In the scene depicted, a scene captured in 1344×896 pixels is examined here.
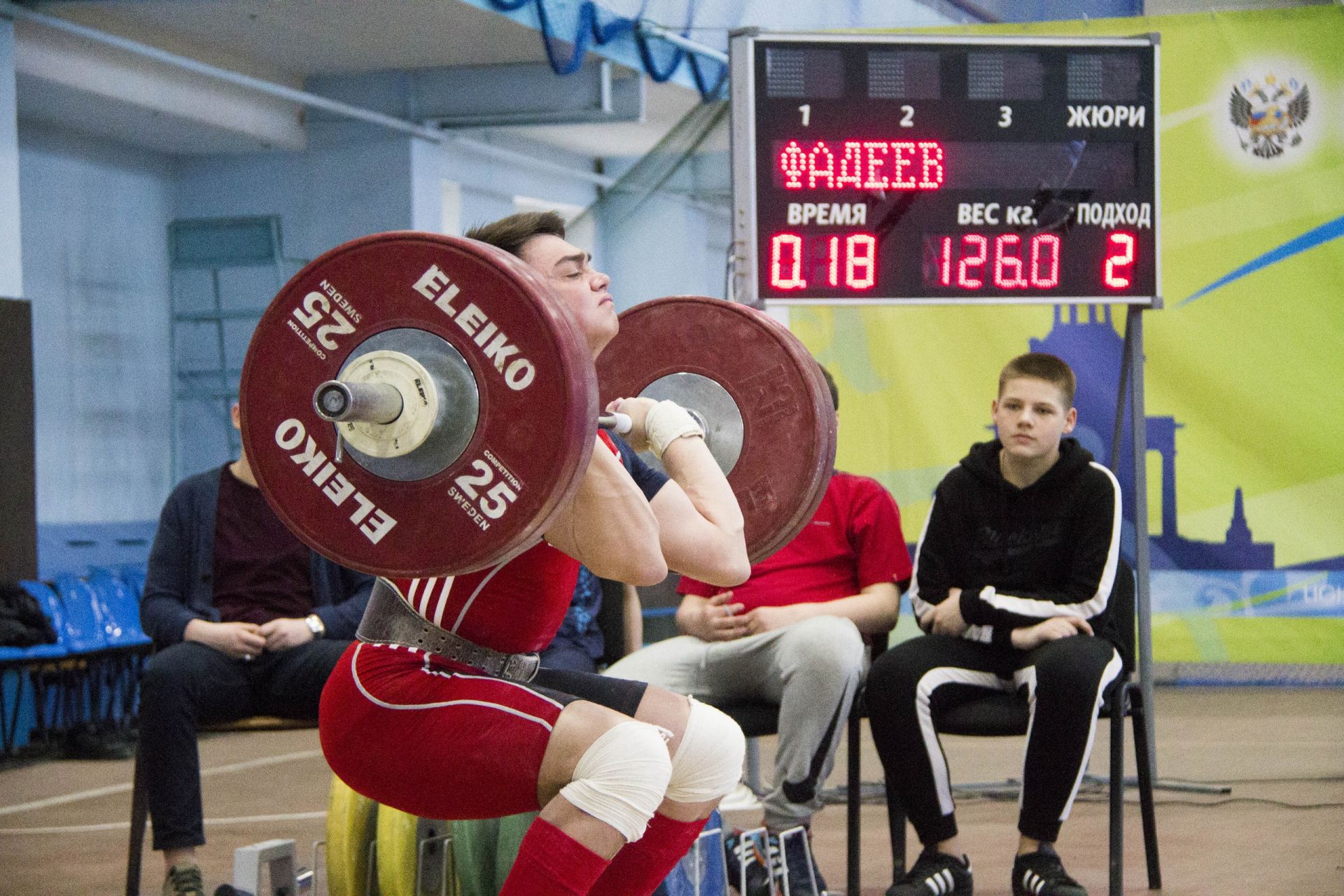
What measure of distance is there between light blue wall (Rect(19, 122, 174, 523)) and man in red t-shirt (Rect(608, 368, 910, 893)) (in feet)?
19.9

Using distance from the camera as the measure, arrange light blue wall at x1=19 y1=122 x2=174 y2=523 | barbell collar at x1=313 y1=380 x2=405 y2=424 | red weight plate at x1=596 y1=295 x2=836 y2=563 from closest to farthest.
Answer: barbell collar at x1=313 y1=380 x2=405 y2=424
red weight plate at x1=596 y1=295 x2=836 y2=563
light blue wall at x1=19 y1=122 x2=174 y2=523

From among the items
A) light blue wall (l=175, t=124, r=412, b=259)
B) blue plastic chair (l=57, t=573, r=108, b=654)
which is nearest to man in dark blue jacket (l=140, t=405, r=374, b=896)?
blue plastic chair (l=57, t=573, r=108, b=654)

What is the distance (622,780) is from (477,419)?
1.59 feet

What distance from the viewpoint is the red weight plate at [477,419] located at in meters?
1.67

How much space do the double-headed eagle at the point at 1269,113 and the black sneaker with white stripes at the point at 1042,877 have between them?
377 centimetres

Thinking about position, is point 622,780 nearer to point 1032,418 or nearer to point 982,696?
point 982,696

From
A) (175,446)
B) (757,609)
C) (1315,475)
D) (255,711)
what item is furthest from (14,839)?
(175,446)

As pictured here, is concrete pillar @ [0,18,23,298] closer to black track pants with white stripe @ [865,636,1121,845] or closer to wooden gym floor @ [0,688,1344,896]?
wooden gym floor @ [0,688,1344,896]

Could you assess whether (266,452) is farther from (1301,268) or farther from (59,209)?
(59,209)

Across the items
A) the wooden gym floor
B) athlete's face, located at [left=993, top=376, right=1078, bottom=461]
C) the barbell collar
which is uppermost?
the barbell collar

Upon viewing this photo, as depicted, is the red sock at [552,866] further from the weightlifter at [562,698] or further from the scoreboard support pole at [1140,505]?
the scoreboard support pole at [1140,505]

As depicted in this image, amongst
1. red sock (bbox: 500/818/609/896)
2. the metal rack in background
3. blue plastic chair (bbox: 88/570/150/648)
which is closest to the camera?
red sock (bbox: 500/818/609/896)

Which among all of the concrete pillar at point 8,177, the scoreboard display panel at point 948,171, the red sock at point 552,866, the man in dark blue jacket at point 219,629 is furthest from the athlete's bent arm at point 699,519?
the concrete pillar at point 8,177

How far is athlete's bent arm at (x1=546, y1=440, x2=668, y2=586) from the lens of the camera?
183cm
